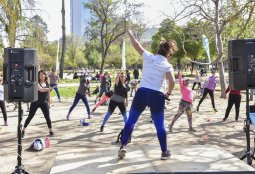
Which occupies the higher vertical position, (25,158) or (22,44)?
(22,44)

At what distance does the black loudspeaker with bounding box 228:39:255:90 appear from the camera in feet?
20.7

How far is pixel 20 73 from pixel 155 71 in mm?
2081

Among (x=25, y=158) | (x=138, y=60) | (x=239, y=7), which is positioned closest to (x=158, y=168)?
(x=25, y=158)

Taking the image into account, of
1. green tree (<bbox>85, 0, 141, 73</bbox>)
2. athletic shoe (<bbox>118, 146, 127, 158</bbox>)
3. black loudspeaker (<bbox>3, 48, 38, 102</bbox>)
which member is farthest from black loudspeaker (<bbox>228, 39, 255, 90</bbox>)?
green tree (<bbox>85, 0, 141, 73</bbox>)

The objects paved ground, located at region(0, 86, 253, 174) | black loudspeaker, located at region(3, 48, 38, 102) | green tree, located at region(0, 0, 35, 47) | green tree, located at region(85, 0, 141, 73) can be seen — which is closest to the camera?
black loudspeaker, located at region(3, 48, 38, 102)

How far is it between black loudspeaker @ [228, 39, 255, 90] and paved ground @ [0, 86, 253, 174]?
1435mm

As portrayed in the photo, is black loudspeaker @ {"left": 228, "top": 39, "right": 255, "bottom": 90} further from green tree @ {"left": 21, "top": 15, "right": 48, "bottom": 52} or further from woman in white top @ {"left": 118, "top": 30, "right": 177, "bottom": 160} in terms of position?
green tree @ {"left": 21, "top": 15, "right": 48, "bottom": 52}

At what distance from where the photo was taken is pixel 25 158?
25.0ft

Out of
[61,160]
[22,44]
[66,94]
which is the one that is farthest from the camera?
[66,94]

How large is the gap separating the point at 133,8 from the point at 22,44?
30.0 meters

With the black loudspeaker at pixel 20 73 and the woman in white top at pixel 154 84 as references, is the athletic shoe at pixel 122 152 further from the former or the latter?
the black loudspeaker at pixel 20 73

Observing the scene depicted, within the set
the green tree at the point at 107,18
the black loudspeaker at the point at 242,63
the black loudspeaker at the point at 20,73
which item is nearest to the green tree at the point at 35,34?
the black loudspeaker at the point at 20,73

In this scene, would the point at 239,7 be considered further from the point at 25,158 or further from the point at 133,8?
the point at 133,8

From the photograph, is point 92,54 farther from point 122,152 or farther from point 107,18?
point 122,152
